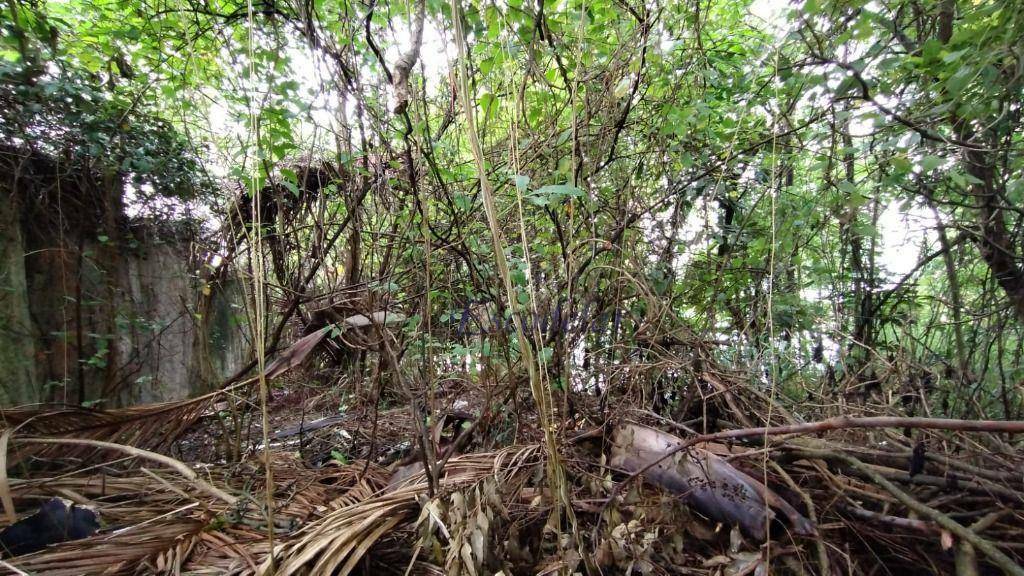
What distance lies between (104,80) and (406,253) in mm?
2542

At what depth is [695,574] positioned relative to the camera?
110cm

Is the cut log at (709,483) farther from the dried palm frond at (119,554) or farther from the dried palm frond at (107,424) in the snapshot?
the dried palm frond at (107,424)

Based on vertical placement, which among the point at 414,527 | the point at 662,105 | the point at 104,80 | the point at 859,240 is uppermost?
the point at 104,80

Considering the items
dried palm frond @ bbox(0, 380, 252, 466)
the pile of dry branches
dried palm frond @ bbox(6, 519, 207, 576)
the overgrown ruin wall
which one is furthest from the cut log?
the overgrown ruin wall

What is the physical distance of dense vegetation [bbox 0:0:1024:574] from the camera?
1.58 meters

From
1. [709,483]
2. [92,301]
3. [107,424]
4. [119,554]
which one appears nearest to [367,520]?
[119,554]

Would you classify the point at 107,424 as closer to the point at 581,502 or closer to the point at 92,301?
the point at 581,502

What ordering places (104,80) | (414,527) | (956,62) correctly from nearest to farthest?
(414,527), (956,62), (104,80)

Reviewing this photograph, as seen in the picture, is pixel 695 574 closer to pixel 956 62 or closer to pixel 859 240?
pixel 956 62

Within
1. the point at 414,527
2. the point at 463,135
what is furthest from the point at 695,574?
the point at 463,135

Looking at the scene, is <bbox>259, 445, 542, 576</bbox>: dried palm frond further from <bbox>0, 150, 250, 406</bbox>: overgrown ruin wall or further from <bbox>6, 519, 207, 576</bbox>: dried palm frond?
<bbox>0, 150, 250, 406</bbox>: overgrown ruin wall

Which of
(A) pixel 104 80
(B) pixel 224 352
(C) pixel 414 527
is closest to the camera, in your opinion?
(C) pixel 414 527

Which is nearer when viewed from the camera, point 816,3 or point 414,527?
point 414,527

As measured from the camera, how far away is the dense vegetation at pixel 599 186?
1582mm
